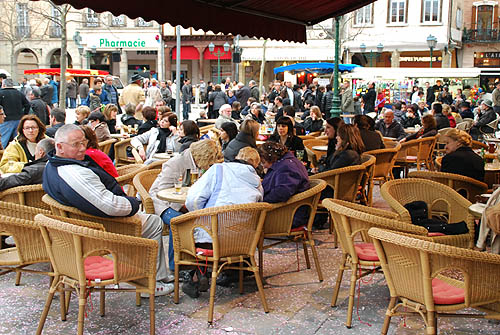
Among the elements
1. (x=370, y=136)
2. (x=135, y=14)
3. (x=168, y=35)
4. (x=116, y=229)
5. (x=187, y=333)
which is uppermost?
(x=168, y=35)

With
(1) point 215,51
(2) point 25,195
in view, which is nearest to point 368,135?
(2) point 25,195

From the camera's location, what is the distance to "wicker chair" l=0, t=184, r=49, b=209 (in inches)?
197

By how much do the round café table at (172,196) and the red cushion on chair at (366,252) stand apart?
1.39 metres

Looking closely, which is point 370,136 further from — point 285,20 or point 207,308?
point 207,308

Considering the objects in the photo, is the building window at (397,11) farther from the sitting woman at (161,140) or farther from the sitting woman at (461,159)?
the sitting woman at (461,159)

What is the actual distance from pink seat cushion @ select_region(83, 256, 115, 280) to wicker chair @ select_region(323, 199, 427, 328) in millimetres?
1455

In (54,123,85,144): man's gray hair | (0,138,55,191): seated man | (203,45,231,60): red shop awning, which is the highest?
(203,45,231,60): red shop awning

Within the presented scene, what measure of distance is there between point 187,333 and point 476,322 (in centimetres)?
194

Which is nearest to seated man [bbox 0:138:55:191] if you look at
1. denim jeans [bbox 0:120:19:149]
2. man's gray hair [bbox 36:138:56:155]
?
man's gray hair [bbox 36:138:56:155]

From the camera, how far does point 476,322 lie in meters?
4.16

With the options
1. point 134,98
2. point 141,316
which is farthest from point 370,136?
point 134,98

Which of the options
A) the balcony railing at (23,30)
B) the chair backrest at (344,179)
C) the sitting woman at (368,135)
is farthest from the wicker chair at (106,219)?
the balcony railing at (23,30)

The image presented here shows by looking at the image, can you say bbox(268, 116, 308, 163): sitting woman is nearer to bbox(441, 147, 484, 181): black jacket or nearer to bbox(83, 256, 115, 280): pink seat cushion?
bbox(441, 147, 484, 181): black jacket

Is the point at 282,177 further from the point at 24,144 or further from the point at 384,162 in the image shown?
the point at 384,162
